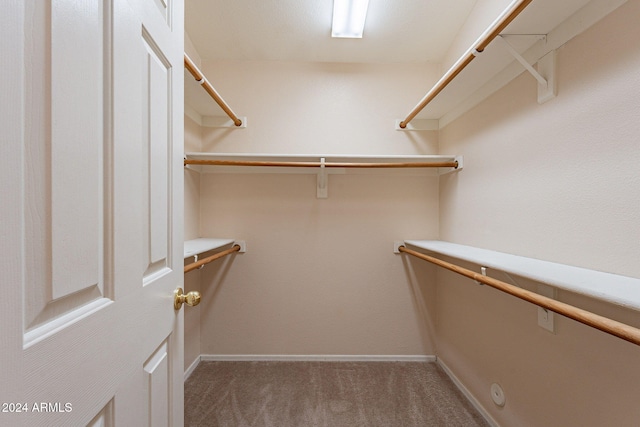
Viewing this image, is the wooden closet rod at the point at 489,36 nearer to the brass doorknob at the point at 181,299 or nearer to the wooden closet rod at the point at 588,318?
the wooden closet rod at the point at 588,318

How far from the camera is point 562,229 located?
3.25 feet

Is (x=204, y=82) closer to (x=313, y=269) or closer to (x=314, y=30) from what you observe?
(x=314, y=30)

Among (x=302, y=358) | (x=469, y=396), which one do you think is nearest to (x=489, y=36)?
(x=469, y=396)

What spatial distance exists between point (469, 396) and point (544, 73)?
5.42ft

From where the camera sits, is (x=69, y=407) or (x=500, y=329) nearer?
(x=69, y=407)

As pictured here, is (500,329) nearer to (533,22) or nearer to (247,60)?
(533,22)

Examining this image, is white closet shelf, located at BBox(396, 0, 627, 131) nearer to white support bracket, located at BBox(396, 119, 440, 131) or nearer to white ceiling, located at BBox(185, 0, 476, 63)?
white support bracket, located at BBox(396, 119, 440, 131)

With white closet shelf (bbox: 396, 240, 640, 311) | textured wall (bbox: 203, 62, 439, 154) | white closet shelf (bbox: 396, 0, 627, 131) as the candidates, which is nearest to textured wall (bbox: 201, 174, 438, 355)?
textured wall (bbox: 203, 62, 439, 154)

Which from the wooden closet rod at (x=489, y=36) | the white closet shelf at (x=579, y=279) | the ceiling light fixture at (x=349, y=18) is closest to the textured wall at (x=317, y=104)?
the ceiling light fixture at (x=349, y=18)

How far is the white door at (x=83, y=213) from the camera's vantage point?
0.31m

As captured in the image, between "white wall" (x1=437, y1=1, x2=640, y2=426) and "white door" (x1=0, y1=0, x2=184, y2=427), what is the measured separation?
1.24 metres

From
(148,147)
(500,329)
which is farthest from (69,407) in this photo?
(500,329)

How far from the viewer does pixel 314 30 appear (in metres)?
1.69

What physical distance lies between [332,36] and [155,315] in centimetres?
179
